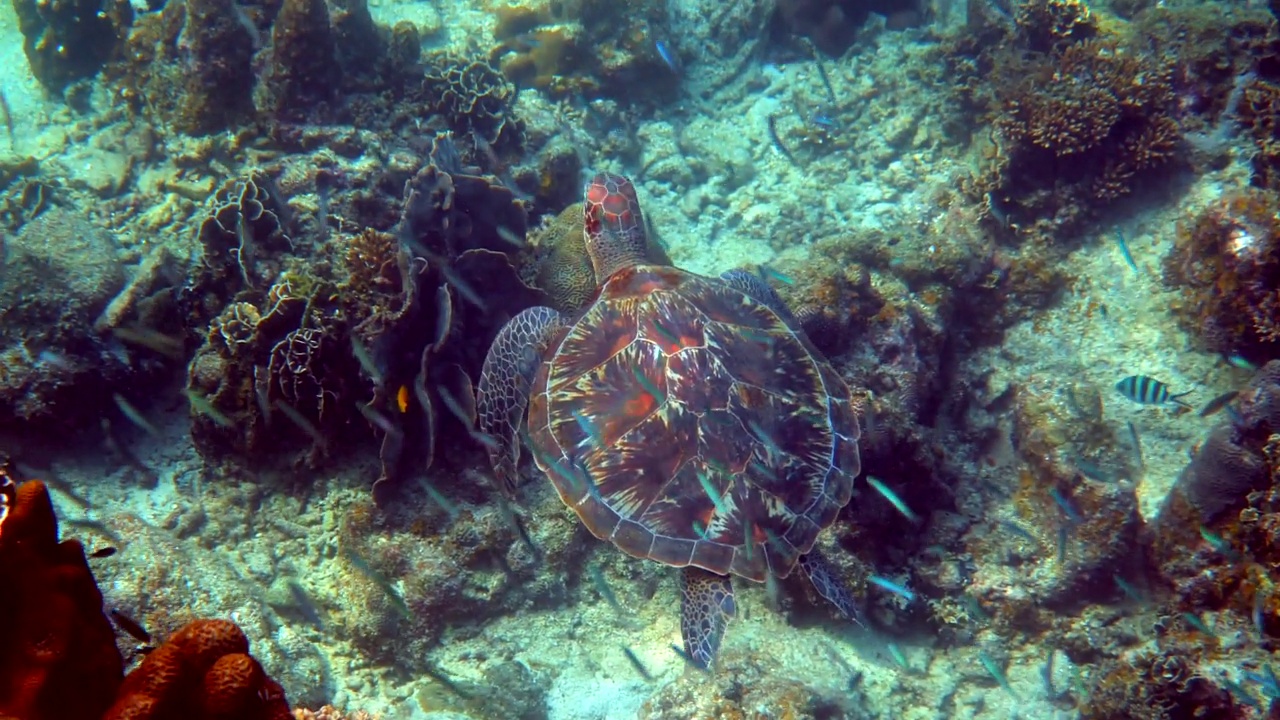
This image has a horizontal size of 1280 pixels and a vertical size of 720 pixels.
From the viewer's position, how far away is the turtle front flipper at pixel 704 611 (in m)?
4.14

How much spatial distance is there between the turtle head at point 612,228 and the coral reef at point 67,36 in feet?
27.4

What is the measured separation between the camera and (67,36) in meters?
9.37

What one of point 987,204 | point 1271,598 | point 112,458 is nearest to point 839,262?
point 987,204

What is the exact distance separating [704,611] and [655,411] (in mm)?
1408

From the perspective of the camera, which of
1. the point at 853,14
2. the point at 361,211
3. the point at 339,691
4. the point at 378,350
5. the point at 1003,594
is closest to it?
the point at 339,691

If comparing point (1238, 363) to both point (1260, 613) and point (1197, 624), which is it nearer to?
point (1260, 613)

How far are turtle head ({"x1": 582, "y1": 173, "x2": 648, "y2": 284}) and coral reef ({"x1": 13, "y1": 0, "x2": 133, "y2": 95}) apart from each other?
8.34 meters

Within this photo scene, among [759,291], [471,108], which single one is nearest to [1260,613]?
[759,291]

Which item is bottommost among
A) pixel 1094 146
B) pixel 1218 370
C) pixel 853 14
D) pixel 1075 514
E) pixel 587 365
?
pixel 1075 514

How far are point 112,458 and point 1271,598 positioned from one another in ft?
28.2

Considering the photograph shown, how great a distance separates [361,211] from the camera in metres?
6.13

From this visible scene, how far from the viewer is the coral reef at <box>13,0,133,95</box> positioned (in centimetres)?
923

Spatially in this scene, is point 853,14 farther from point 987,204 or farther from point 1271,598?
point 1271,598

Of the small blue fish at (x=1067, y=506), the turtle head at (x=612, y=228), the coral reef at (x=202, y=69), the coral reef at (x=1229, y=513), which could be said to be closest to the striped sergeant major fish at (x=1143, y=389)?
the coral reef at (x=1229, y=513)
